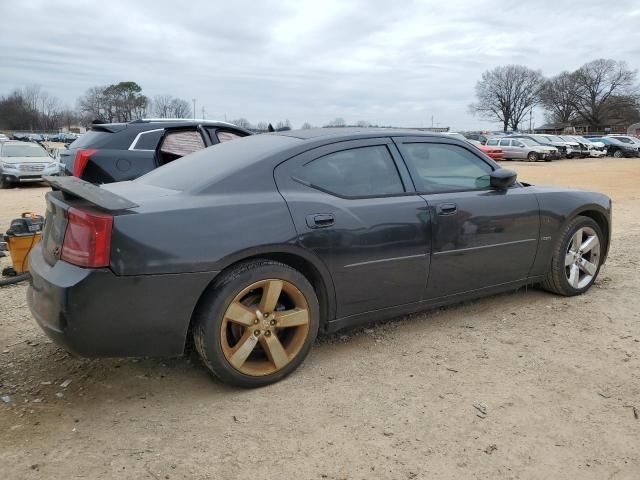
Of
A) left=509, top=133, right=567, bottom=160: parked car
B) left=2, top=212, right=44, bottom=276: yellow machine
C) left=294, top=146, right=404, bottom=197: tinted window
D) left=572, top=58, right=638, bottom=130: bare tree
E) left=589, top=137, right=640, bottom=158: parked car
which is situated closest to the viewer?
left=294, top=146, right=404, bottom=197: tinted window

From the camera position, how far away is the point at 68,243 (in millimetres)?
2744

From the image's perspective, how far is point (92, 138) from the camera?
649 cm

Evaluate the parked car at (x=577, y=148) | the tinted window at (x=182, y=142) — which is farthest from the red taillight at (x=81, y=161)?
the parked car at (x=577, y=148)

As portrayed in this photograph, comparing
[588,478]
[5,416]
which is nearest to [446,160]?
Answer: [588,478]

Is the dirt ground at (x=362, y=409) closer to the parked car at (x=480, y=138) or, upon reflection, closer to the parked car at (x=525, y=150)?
the parked car at (x=525, y=150)

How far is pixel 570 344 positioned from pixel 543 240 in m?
0.95

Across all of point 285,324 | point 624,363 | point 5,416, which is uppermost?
point 285,324

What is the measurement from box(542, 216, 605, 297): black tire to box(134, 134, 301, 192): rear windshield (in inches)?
95.3

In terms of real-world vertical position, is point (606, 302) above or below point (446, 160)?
below

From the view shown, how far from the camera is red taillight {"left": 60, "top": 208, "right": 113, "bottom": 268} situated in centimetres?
260

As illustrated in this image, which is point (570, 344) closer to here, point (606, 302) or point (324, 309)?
point (606, 302)

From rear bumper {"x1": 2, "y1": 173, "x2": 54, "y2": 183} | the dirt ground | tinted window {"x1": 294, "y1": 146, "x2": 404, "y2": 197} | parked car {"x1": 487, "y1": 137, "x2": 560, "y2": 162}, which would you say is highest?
parked car {"x1": 487, "y1": 137, "x2": 560, "y2": 162}

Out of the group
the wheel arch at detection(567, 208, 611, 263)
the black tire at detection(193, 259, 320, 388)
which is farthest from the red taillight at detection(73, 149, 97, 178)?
the wheel arch at detection(567, 208, 611, 263)

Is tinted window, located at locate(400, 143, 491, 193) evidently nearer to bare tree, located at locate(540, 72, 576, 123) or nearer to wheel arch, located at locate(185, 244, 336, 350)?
wheel arch, located at locate(185, 244, 336, 350)
